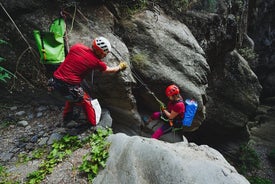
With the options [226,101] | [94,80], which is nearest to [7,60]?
[94,80]

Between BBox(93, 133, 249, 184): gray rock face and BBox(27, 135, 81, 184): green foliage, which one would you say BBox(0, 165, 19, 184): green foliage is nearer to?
BBox(27, 135, 81, 184): green foliage

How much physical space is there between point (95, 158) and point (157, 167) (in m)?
1.39

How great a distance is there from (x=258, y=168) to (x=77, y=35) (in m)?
15.7

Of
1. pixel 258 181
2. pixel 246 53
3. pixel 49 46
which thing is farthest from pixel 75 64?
pixel 258 181

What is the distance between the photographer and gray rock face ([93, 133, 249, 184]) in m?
3.96

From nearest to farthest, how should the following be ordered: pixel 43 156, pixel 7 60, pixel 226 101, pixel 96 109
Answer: pixel 43 156, pixel 96 109, pixel 7 60, pixel 226 101

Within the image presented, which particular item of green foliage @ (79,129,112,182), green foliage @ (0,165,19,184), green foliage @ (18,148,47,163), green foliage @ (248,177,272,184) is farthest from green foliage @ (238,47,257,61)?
green foliage @ (0,165,19,184)

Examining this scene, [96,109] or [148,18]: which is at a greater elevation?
[148,18]

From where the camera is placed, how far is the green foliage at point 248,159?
15422mm

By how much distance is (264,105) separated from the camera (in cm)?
2534

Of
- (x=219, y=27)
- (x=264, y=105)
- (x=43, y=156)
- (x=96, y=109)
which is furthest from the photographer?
(x=264, y=105)

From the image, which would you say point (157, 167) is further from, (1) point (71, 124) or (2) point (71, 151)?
(1) point (71, 124)

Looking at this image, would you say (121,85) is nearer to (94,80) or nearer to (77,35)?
(94,80)

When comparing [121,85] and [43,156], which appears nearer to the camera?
[43,156]
